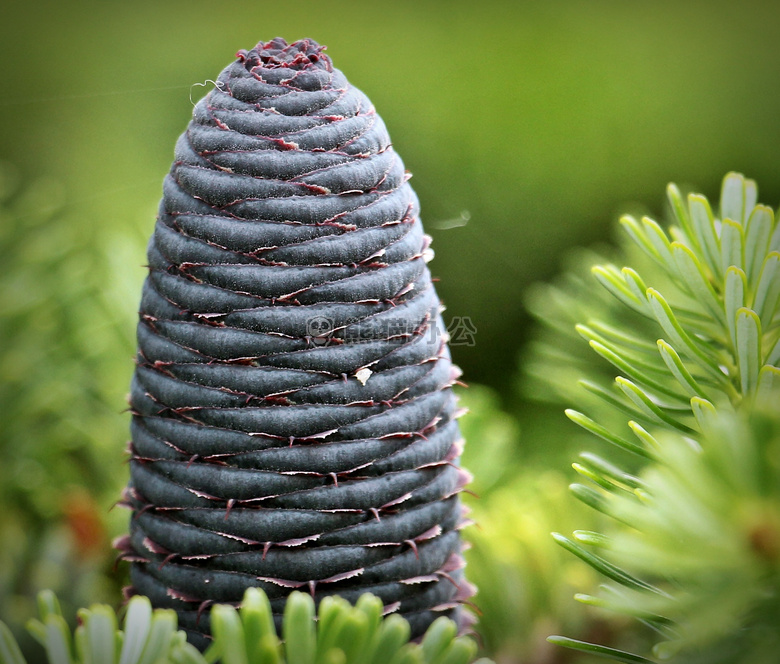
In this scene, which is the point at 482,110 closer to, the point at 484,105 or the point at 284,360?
the point at 484,105

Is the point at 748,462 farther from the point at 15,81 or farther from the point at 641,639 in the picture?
the point at 15,81

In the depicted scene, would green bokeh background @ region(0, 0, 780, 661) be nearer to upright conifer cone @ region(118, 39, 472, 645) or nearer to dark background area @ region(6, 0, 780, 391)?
dark background area @ region(6, 0, 780, 391)

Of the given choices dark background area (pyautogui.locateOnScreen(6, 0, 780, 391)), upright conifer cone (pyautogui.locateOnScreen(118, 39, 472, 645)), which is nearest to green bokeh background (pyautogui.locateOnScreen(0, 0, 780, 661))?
dark background area (pyautogui.locateOnScreen(6, 0, 780, 391))

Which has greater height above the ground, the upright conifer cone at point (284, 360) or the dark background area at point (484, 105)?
the dark background area at point (484, 105)

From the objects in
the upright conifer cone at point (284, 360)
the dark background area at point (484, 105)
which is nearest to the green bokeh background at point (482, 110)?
the dark background area at point (484, 105)

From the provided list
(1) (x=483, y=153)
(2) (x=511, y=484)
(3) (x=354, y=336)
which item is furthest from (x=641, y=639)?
(1) (x=483, y=153)

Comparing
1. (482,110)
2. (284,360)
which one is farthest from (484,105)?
(284,360)

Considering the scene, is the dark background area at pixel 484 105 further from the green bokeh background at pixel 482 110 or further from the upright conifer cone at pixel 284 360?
the upright conifer cone at pixel 284 360
